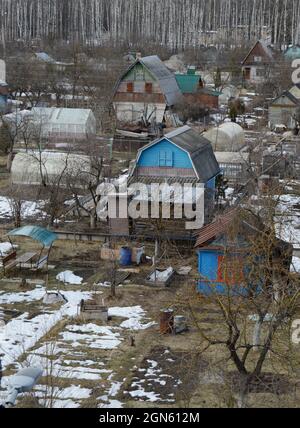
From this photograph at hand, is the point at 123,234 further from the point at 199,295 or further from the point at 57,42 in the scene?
the point at 57,42

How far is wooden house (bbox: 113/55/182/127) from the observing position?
1390 inches

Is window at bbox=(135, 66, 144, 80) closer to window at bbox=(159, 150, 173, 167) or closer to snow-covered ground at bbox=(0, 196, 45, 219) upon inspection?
snow-covered ground at bbox=(0, 196, 45, 219)

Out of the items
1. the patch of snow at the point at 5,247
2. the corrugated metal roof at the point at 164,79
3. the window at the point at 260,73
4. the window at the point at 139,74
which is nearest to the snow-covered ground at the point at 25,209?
the patch of snow at the point at 5,247

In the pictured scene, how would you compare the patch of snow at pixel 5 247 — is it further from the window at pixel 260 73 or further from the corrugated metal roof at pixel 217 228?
the window at pixel 260 73

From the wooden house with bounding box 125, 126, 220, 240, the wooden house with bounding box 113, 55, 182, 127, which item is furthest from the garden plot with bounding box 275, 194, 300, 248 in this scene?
the wooden house with bounding box 113, 55, 182, 127

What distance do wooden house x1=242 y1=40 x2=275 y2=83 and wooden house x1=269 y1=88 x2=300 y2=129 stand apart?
1341cm

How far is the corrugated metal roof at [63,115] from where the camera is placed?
3011 centimetres

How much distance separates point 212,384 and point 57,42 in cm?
5227

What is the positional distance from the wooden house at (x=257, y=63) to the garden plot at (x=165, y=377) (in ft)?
123

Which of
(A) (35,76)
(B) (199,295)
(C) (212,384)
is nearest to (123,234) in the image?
(B) (199,295)

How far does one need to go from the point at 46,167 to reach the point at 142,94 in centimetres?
1324

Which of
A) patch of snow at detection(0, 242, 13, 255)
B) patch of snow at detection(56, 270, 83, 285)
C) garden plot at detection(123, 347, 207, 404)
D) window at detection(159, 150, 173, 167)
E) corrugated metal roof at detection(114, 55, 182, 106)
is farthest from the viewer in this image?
corrugated metal roof at detection(114, 55, 182, 106)

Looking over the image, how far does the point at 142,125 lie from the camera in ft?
107

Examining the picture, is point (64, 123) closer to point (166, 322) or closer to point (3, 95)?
point (3, 95)
